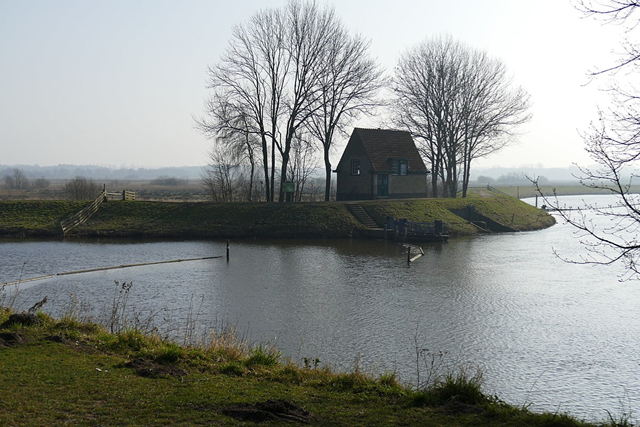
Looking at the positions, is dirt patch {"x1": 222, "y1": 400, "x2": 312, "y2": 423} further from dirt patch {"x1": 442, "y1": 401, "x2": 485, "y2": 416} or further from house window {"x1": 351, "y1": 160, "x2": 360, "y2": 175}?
house window {"x1": 351, "y1": 160, "x2": 360, "y2": 175}

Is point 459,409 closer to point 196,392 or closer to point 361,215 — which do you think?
point 196,392

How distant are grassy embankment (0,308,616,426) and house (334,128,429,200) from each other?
139ft

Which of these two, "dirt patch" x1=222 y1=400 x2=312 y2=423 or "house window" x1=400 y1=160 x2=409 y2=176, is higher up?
"house window" x1=400 y1=160 x2=409 y2=176

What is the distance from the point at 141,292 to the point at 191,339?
778 cm

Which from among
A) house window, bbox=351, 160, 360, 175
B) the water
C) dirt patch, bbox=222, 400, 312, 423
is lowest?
the water

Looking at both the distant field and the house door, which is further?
the distant field

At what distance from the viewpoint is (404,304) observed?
20.0 meters

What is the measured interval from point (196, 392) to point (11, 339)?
4745mm

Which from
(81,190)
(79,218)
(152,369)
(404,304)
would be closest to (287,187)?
(79,218)

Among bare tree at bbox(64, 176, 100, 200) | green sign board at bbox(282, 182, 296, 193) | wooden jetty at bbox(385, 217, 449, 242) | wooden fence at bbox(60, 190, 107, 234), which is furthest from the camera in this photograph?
bare tree at bbox(64, 176, 100, 200)

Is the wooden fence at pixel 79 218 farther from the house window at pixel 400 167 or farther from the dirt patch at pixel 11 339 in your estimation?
the dirt patch at pixel 11 339

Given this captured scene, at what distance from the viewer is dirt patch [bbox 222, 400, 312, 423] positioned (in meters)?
7.53

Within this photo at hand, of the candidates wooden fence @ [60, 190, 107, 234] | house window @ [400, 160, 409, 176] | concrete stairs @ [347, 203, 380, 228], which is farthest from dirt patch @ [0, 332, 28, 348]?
house window @ [400, 160, 409, 176]

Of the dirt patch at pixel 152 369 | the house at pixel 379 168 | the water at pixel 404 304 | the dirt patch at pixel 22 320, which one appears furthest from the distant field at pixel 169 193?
the dirt patch at pixel 22 320
